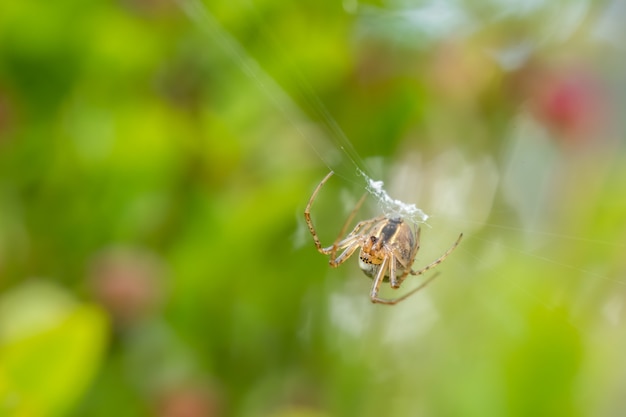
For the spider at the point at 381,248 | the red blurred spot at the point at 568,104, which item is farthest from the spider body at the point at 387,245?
the red blurred spot at the point at 568,104

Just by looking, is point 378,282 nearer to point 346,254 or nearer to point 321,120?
point 346,254

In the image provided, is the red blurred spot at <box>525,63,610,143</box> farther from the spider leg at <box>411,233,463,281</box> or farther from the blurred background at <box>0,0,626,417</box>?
the spider leg at <box>411,233,463,281</box>

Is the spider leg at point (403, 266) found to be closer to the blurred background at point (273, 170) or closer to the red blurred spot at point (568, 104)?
the blurred background at point (273, 170)

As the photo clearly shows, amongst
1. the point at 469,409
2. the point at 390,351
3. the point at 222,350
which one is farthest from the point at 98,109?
the point at 469,409

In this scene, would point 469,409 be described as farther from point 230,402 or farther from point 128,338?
point 128,338

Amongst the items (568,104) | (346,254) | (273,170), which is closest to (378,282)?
(346,254)
